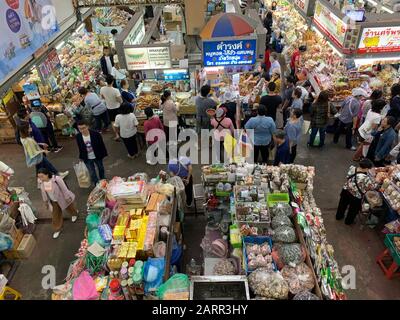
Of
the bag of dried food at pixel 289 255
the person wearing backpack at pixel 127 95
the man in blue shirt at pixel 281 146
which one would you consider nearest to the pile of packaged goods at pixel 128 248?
the bag of dried food at pixel 289 255

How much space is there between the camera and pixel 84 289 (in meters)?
4.10

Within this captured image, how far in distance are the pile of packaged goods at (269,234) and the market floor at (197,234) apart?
35.1 inches

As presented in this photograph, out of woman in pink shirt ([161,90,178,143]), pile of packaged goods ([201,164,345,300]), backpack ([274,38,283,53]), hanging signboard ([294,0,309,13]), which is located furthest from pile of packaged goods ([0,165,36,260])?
backpack ([274,38,283,53])

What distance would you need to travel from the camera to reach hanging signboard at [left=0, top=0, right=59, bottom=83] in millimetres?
6246

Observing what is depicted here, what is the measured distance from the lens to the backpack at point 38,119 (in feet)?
27.3

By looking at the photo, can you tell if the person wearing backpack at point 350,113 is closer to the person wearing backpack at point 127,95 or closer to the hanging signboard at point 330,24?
the hanging signboard at point 330,24

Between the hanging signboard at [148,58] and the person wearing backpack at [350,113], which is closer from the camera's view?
the person wearing backpack at [350,113]

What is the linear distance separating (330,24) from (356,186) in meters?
5.03

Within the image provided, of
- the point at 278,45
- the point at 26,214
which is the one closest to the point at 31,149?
the point at 26,214

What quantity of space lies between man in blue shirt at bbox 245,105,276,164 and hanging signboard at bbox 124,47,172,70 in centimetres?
301

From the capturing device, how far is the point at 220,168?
19.3 ft

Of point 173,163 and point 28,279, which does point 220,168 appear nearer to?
point 173,163

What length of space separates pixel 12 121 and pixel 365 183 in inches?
376

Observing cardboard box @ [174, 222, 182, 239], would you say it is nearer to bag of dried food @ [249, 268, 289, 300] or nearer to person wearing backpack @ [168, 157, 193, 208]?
person wearing backpack @ [168, 157, 193, 208]
